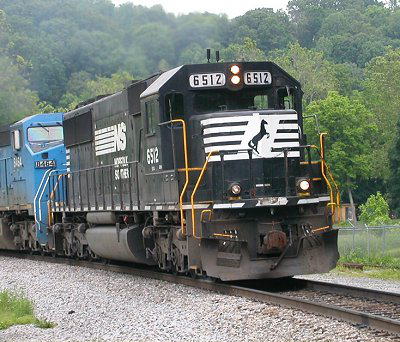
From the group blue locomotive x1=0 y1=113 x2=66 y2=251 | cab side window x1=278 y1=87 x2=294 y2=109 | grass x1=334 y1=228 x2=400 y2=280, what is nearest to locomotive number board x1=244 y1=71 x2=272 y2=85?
cab side window x1=278 y1=87 x2=294 y2=109

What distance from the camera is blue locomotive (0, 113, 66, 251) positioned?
22.4 meters

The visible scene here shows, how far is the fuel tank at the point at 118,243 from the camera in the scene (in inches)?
647

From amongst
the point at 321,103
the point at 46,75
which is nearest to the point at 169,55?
the point at 46,75

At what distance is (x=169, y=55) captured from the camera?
2558 centimetres

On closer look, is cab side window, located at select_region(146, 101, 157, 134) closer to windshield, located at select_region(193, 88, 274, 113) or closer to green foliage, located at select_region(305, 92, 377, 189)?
windshield, located at select_region(193, 88, 274, 113)

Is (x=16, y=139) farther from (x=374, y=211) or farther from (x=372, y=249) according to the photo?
(x=374, y=211)

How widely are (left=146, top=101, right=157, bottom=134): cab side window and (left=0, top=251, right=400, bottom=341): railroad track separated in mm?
2625

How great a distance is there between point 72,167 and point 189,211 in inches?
336

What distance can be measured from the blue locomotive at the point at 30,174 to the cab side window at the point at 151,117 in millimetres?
7971

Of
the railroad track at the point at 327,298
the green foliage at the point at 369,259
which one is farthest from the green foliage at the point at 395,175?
the railroad track at the point at 327,298

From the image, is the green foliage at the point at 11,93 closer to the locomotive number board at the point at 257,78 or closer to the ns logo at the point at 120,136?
the ns logo at the point at 120,136

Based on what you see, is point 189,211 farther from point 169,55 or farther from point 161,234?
point 169,55

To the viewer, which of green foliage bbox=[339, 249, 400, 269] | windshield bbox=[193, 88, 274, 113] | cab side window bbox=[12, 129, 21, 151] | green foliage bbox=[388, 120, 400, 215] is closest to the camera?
windshield bbox=[193, 88, 274, 113]

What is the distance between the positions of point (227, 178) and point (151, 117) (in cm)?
210
